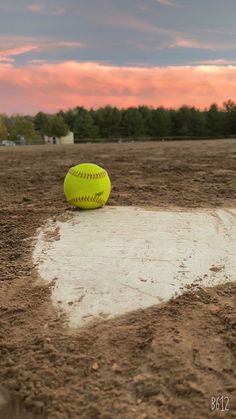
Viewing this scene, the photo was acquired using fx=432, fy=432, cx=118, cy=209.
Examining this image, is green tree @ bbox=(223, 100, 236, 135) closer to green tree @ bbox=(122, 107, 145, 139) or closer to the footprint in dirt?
green tree @ bbox=(122, 107, 145, 139)

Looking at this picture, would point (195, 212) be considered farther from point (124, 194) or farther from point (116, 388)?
point (116, 388)

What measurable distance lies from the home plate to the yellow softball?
136mm

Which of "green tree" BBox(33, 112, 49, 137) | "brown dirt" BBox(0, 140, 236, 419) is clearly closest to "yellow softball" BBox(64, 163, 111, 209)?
"brown dirt" BBox(0, 140, 236, 419)

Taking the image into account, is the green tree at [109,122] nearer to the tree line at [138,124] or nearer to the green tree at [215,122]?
the tree line at [138,124]

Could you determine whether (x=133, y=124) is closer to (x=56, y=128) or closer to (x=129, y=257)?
(x=56, y=128)

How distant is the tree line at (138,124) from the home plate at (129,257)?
63605 millimetres

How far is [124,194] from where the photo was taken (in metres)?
6.13

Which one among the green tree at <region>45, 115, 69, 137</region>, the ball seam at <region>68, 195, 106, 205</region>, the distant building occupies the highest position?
the green tree at <region>45, 115, 69, 137</region>

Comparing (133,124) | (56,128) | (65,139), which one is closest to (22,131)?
(56,128)

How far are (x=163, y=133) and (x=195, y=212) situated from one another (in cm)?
6748

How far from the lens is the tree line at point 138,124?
6900 centimetres

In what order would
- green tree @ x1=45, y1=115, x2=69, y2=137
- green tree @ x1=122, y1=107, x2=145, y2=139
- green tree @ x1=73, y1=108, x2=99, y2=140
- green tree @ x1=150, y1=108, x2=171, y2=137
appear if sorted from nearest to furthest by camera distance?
green tree @ x1=45, y1=115, x2=69, y2=137 < green tree @ x1=73, y1=108, x2=99, y2=140 < green tree @ x1=122, y1=107, x2=145, y2=139 < green tree @ x1=150, y1=108, x2=171, y2=137

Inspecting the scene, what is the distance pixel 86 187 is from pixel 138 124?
6802 centimetres

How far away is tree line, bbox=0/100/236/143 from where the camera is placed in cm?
6900
